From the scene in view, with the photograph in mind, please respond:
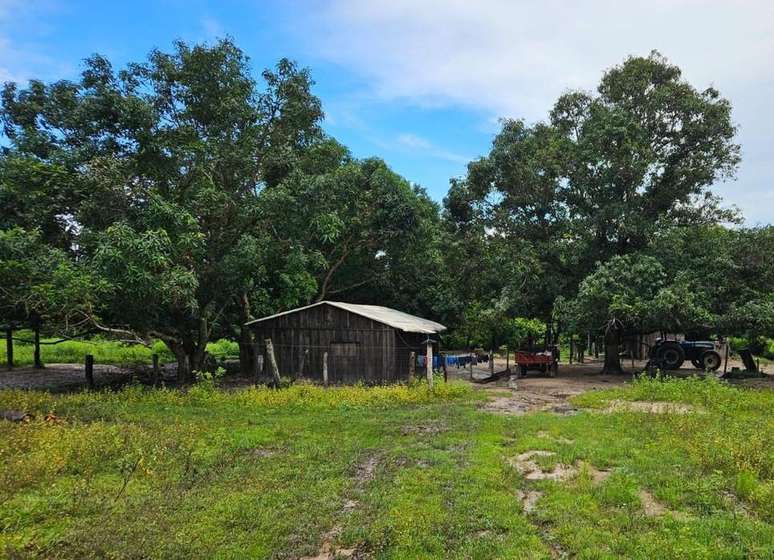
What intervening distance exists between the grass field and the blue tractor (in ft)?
40.2

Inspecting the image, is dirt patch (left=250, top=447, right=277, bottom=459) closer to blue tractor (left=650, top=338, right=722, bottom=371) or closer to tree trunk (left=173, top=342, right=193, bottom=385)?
tree trunk (left=173, top=342, right=193, bottom=385)

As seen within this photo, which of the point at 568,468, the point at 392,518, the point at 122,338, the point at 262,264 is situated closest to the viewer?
the point at 392,518

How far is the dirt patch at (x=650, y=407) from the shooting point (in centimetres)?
→ 1252

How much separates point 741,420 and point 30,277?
18.1 metres

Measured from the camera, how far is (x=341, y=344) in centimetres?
1859

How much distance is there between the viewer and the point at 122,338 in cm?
1794

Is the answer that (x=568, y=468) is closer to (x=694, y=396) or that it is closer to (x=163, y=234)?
(x=694, y=396)

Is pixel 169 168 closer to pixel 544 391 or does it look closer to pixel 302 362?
pixel 302 362

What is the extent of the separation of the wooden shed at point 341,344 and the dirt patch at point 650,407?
7.10m

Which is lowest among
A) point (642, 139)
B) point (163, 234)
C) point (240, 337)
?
point (240, 337)

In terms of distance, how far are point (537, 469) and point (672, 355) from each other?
19370 mm

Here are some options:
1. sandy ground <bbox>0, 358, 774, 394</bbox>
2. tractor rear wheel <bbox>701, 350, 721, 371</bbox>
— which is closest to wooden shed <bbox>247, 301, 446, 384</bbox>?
sandy ground <bbox>0, 358, 774, 394</bbox>

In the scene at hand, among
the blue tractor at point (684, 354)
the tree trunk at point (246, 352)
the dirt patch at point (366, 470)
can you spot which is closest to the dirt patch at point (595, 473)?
the dirt patch at point (366, 470)

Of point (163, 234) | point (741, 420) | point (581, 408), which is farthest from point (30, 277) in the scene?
point (741, 420)
